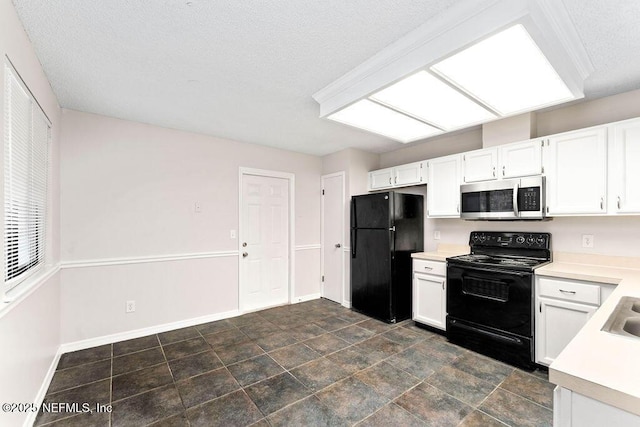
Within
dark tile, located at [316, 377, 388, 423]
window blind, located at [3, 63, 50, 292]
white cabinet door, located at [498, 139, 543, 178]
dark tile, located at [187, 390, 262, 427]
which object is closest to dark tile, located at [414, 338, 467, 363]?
dark tile, located at [316, 377, 388, 423]

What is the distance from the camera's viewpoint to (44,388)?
6.95ft

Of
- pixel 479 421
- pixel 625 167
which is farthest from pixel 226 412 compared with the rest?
pixel 625 167

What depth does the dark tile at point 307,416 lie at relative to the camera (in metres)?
1.82

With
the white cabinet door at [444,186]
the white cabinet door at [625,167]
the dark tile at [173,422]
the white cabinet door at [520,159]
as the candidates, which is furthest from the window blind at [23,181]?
the white cabinet door at [625,167]

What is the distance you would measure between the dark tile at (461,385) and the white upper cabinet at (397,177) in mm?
2160

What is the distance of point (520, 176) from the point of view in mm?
2719

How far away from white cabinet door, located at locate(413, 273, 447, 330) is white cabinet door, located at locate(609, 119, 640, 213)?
1.59 metres

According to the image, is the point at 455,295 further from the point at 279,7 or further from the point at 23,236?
the point at 23,236

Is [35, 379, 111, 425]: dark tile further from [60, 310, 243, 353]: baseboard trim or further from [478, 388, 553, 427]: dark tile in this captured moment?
[478, 388, 553, 427]: dark tile

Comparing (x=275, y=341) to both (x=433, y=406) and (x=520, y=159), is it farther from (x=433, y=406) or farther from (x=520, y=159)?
(x=520, y=159)

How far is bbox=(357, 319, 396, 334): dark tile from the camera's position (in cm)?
333

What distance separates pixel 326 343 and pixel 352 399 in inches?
36.9

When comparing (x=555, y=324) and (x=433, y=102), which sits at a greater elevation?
(x=433, y=102)

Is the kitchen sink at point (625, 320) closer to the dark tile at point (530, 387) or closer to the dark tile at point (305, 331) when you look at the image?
the dark tile at point (530, 387)
